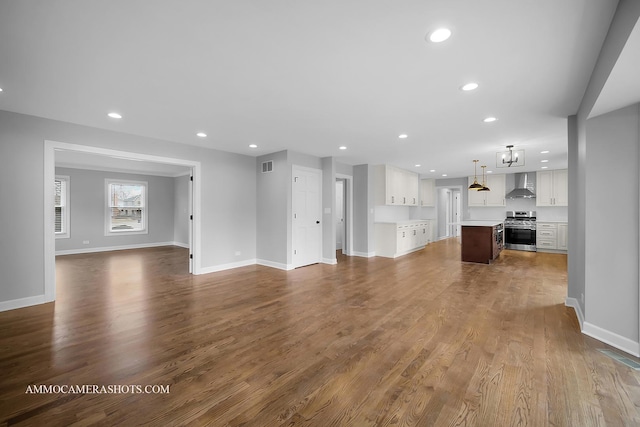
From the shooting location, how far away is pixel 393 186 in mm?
7770

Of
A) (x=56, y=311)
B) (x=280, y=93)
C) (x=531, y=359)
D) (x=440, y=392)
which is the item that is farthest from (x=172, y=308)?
(x=531, y=359)

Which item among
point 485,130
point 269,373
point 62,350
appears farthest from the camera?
point 485,130

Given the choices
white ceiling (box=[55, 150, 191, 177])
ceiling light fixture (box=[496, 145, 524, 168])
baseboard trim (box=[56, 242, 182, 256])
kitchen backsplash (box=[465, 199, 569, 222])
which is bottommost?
baseboard trim (box=[56, 242, 182, 256])

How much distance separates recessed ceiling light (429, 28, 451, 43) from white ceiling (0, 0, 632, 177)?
0.06 metres

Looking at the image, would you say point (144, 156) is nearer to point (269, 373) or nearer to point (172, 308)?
point (172, 308)

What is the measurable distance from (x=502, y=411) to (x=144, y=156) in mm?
5402

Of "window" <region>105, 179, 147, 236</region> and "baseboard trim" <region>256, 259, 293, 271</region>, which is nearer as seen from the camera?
"baseboard trim" <region>256, 259, 293, 271</region>

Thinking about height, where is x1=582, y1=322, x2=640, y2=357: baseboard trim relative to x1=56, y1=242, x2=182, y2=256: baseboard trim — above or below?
below

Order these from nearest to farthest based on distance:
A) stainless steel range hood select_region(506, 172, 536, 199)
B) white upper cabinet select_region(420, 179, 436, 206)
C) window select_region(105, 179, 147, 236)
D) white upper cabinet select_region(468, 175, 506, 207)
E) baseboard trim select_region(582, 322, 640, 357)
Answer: baseboard trim select_region(582, 322, 640, 357)
stainless steel range hood select_region(506, 172, 536, 199)
window select_region(105, 179, 147, 236)
white upper cabinet select_region(468, 175, 506, 207)
white upper cabinet select_region(420, 179, 436, 206)

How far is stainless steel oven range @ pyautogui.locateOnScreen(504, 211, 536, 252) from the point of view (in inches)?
322

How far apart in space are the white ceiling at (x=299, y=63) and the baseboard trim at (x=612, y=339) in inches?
93.2

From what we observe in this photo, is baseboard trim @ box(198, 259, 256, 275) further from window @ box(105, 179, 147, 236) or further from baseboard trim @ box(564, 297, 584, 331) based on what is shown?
baseboard trim @ box(564, 297, 584, 331)

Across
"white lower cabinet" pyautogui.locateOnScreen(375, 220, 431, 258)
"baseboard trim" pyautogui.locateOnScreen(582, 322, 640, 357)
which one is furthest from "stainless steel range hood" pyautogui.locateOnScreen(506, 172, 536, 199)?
"baseboard trim" pyautogui.locateOnScreen(582, 322, 640, 357)

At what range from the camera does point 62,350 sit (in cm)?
244
